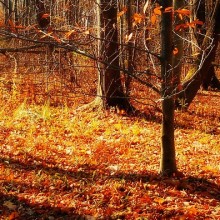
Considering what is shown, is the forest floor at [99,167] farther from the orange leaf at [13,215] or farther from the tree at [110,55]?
the tree at [110,55]

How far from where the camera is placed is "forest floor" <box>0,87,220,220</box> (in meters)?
4.86

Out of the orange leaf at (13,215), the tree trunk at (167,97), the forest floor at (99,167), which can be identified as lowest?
the orange leaf at (13,215)

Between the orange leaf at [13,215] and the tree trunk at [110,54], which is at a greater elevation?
the tree trunk at [110,54]

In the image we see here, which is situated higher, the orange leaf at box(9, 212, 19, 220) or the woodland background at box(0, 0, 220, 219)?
the woodland background at box(0, 0, 220, 219)

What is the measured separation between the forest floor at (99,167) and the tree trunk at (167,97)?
0.28 metres

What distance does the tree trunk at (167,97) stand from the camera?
4.88m

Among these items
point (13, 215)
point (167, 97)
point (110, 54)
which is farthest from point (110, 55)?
point (13, 215)

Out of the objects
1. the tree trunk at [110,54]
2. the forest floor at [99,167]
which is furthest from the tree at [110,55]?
the forest floor at [99,167]

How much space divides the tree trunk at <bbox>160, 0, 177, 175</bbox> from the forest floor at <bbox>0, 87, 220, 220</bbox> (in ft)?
0.90

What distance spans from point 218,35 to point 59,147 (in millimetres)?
5873

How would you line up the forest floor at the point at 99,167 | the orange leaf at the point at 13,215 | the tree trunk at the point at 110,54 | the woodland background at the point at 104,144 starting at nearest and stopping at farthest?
the orange leaf at the point at 13,215 < the woodland background at the point at 104,144 < the forest floor at the point at 99,167 < the tree trunk at the point at 110,54

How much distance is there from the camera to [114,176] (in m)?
5.80

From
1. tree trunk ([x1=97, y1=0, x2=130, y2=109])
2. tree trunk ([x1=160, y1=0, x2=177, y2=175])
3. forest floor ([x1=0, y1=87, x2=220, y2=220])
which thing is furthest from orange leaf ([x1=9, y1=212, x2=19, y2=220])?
tree trunk ([x1=97, y1=0, x2=130, y2=109])

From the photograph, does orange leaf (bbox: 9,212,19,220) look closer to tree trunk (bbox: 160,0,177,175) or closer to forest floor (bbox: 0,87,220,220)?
forest floor (bbox: 0,87,220,220)
